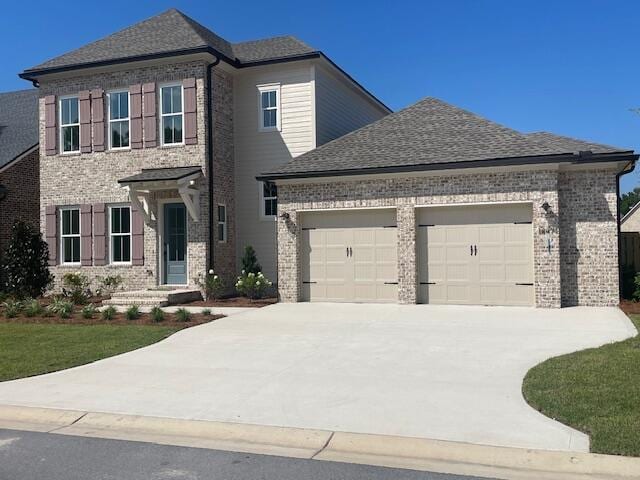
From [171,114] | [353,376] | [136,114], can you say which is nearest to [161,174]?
[171,114]

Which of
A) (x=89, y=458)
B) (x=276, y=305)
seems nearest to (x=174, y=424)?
(x=89, y=458)

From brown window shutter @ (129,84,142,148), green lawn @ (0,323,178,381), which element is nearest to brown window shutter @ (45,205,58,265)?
brown window shutter @ (129,84,142,148)

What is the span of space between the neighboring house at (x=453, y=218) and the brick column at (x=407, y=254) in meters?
0.03

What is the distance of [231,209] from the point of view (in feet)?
64.8

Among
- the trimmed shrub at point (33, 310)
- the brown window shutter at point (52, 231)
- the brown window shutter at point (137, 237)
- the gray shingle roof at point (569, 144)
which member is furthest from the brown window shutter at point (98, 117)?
the gray shingle roof at point (569, 144)

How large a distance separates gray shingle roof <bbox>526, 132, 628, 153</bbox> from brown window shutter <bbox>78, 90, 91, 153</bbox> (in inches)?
530

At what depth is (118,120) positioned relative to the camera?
63.2ft

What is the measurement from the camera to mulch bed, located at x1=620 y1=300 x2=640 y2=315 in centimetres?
1336

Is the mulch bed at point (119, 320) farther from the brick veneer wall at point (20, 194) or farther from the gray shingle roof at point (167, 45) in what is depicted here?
the gray shingle roof at point (167, 45)

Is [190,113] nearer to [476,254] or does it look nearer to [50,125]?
[50,125]

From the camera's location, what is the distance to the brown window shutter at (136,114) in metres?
18.9

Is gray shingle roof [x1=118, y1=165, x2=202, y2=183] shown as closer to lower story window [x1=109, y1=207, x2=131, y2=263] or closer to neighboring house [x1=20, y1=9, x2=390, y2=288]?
neighboring house [x1=20, y1=9, x2=390, y2=288]

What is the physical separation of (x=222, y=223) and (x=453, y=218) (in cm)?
752

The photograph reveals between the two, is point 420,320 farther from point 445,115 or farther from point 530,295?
point 445,115
